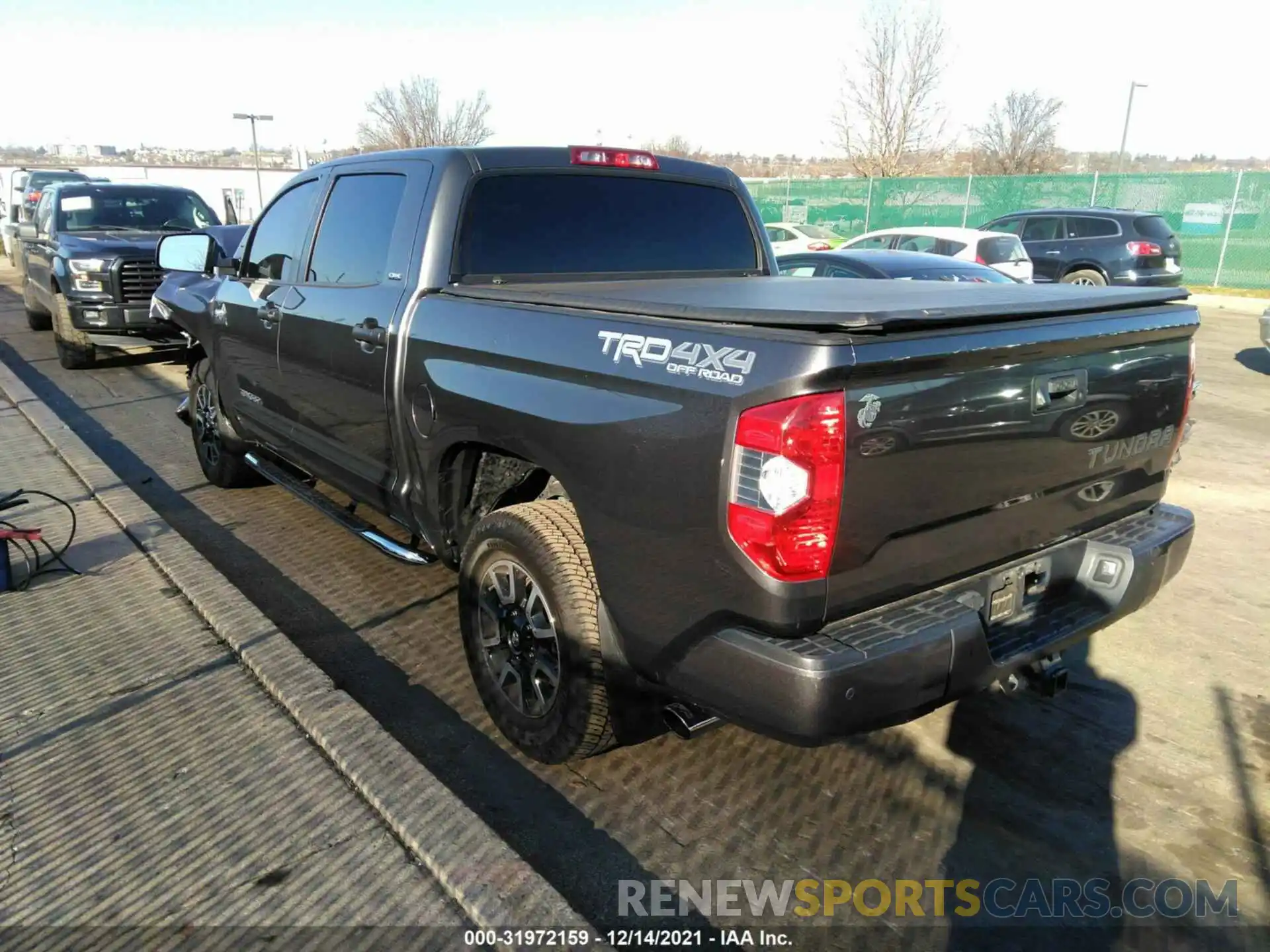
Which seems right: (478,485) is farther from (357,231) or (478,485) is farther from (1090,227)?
(1090,227)

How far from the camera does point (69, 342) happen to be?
400 inches

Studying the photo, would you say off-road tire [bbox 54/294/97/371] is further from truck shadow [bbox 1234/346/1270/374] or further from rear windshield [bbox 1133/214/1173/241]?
rear windshield [bbox 1133/214/1173/241]

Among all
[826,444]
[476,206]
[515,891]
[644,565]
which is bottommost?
[515,891]

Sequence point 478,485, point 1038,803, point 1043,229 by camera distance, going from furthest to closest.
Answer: point 1043,229, point 478,485, point 1038,803

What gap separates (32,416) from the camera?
714cm

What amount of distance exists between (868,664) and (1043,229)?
15639 millimetres

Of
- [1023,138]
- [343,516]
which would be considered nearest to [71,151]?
[1023,138]

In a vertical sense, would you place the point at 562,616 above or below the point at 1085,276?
below

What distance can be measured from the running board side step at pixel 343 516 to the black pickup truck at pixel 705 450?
0.03m

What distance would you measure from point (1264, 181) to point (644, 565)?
2302cm

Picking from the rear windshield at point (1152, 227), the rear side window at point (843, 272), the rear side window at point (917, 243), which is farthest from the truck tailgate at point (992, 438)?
the rear windshield at point (1152, 227)

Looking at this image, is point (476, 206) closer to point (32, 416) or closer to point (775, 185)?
point (32, 416)

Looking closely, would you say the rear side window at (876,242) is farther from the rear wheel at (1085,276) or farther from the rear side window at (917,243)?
Answer: the rear wheel at (1085,276)

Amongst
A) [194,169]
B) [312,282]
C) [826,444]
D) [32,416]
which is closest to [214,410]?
[312,282]
